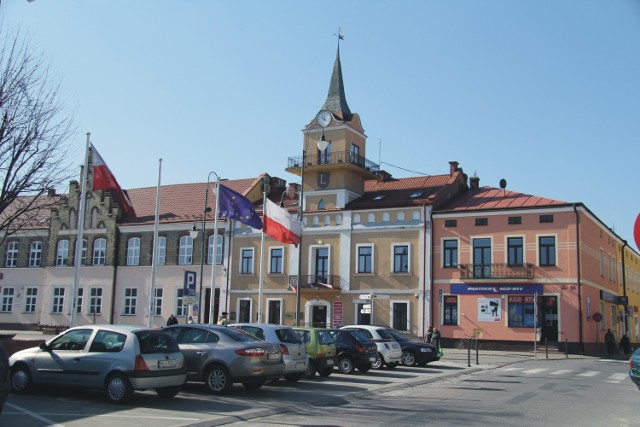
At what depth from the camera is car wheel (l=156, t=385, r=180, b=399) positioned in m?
13.9

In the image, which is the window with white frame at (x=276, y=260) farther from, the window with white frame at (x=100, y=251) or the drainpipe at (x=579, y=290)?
the drainpipe at (x=579, y=290)

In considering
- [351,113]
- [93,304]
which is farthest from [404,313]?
[93,304]

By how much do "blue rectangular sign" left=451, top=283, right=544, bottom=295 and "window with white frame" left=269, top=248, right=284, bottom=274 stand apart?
12.3 metres

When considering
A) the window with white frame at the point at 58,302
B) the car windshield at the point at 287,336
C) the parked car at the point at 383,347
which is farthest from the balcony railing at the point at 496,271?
the window with white frame at the point at 58,302

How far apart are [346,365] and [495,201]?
78.5 feet

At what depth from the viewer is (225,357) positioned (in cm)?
1489

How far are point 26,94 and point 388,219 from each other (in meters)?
29.4

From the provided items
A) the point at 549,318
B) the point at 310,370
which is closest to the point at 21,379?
the point at 310,370

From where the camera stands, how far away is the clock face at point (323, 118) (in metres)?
48.2

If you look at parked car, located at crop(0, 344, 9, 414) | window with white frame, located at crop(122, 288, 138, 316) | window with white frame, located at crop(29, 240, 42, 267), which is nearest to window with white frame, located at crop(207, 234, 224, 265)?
window with white frame, located at crop(122, 288, 138, 316)

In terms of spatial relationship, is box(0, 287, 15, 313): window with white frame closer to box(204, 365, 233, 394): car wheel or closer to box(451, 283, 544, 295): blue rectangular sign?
box(451, 283, 544, 295): blue rectangular sign

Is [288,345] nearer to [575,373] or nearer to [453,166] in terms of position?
[575,373]

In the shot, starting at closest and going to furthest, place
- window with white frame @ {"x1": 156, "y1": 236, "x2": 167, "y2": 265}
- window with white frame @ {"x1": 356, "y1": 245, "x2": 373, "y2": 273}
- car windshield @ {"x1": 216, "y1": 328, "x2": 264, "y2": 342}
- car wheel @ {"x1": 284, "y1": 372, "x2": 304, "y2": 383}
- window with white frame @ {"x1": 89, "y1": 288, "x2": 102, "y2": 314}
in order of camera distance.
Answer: car windshield @ {"x1": 216, "y1": 328, "x2": 264, "y2": 342}, car wheel @ {"x1": 284, "y1": 372, "x2": 304, "y2": 383}, window with white frame @ {"x1": 356, "y1": 245, "x2": 373, "y2": 273}, window with white frame @ {"x1": 156, "y1": 236, "x2": 167, "y2": 265}, window with white frame @ {"x1": 89, "y1": 288, "x2": 102, "y2": 314}

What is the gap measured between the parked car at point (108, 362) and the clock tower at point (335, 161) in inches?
1303
